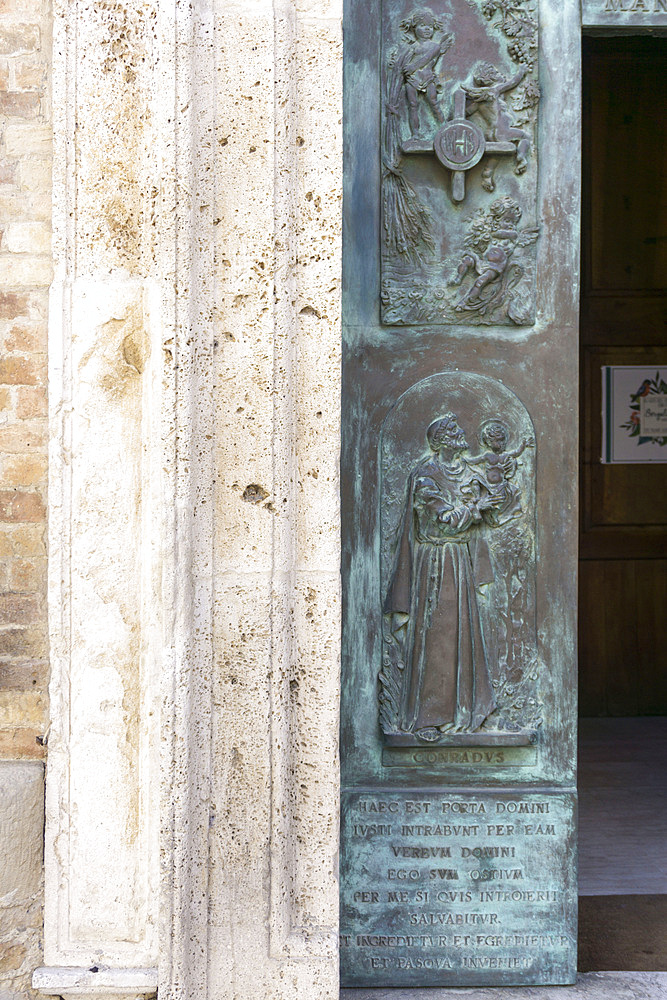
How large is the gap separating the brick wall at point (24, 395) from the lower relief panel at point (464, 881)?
0.86m

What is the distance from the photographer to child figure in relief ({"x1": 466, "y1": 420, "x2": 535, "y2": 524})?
239cm

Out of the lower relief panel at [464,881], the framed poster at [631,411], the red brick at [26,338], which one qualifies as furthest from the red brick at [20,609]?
the framed poster at [631,411]

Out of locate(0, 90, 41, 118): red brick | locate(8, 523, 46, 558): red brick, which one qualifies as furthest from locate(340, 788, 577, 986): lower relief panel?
locate(0, 90, 41, 118): red brick

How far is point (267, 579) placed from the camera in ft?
6.85

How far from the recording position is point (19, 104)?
220 cm

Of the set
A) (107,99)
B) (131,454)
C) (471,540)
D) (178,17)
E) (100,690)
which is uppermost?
(178,17)

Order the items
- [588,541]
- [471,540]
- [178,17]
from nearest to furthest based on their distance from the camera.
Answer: [178,17] → [471,540] → [588,541]

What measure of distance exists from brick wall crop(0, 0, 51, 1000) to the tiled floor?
194cm

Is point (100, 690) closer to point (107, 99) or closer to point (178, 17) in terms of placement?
point (107, 99)

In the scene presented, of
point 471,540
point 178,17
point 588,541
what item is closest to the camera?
point 178,17

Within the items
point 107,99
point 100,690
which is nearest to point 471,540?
point 100,690

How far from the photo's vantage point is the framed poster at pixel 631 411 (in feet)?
17.6

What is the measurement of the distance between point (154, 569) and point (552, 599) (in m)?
1.09

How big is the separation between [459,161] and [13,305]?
1.22 meters
